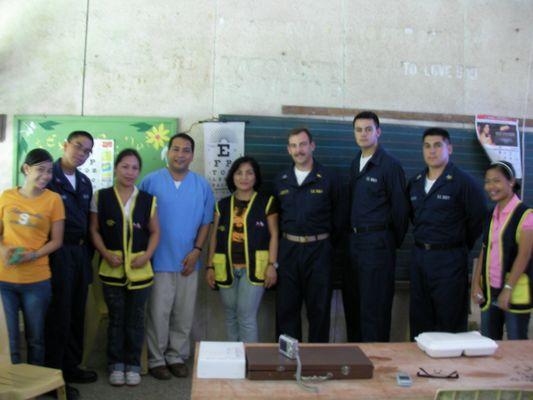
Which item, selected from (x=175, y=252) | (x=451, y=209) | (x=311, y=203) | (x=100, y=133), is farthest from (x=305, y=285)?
(x=100, y=133)

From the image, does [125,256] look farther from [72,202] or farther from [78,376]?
[78,376]

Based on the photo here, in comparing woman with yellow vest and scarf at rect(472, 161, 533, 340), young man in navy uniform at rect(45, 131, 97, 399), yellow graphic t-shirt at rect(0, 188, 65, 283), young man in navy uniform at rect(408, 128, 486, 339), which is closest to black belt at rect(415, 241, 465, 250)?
young man in navy uniform at rect(408, 128, 486, 339)

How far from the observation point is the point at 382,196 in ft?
9.95

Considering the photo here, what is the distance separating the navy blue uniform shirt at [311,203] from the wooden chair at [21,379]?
1655mm

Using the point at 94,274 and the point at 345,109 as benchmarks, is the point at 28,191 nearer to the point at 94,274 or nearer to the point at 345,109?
the point at 94,274

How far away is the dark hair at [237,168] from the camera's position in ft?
10.4

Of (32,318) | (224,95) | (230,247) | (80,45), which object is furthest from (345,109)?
(32,318)

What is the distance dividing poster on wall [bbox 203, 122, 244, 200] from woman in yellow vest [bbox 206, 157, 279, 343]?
31 cm

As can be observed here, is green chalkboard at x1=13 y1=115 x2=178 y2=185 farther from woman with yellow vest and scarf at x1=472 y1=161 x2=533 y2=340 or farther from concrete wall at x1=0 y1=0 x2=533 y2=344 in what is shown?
woman with yellow vest and scarf at x1=472 y1=161 x2=533 y2=340

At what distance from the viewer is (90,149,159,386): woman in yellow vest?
9.40 feet

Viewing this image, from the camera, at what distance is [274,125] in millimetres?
3512

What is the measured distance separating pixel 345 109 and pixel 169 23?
1.53m

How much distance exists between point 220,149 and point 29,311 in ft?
5.61

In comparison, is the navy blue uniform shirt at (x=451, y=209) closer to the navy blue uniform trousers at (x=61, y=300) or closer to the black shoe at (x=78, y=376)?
the navy blue uniform trousers at (x=61, y=300)
